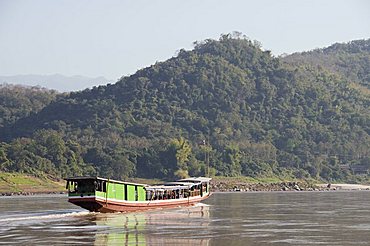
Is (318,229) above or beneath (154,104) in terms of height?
beneath

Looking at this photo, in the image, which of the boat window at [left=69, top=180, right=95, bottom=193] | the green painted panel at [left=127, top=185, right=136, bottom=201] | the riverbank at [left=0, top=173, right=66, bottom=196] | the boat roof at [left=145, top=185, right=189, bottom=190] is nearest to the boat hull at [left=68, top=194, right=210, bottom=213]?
the green painted panel at [left=127, top=185, right=136, bottom=201]

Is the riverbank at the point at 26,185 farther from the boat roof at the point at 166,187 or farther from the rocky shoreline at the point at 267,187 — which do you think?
the boat roof at the point at 166,187

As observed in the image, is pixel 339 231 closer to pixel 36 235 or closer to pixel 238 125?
pixel 36 235

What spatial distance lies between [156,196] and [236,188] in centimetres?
7463

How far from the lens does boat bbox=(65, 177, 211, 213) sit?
60562 mm

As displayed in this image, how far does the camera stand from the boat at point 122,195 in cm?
6056

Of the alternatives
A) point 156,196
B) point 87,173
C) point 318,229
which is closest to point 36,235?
point 318,229

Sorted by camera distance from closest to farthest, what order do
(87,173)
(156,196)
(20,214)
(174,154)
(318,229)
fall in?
1. (318,229)
2. (20,214)
3. (156,196)
4. (87,173)
5. (174,154)

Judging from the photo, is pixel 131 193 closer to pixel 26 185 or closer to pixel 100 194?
pixel 100 194

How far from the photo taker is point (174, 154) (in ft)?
500

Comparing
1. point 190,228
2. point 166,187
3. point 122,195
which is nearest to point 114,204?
point 122,195

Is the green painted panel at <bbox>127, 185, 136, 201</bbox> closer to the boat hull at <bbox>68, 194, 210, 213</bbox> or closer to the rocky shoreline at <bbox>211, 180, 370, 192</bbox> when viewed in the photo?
the boat hull at <bbox>68, 194, 210, 213</bbox>

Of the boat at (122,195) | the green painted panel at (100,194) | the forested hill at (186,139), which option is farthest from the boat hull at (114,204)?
the forested hill at (186,139)

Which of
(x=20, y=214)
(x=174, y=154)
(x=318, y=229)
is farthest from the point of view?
(x=174, y=154)
